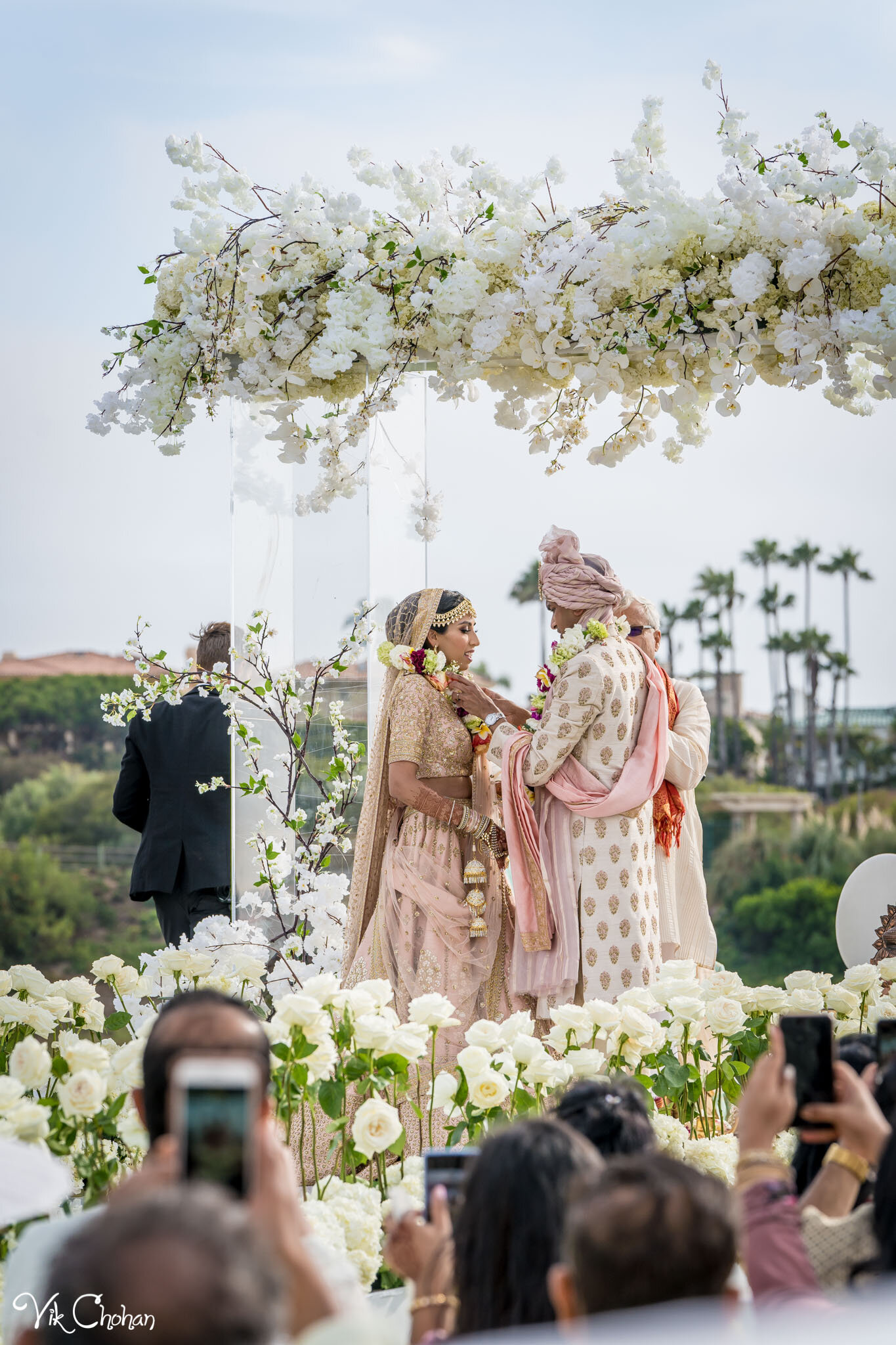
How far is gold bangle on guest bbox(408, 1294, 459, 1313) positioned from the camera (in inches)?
71.7

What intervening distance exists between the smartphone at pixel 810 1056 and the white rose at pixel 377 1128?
0.94m

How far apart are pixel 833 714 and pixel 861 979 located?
25150mm

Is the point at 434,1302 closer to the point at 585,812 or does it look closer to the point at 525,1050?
the point at 525,1050

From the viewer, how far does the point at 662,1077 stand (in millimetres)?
3262

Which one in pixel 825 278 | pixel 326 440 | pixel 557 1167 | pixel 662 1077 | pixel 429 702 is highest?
pixel 825 278

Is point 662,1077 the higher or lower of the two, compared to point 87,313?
lower

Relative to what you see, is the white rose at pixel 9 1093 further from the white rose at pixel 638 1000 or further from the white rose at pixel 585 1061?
the white rose at pixel 638 1000

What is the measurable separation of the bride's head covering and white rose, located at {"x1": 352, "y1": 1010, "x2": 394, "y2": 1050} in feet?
5.31

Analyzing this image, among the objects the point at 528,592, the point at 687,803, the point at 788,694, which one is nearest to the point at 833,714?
the point at 788,694

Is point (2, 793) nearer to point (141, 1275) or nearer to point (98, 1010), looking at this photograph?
point (98, 1010)

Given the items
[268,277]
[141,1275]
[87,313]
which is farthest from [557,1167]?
[87,313]

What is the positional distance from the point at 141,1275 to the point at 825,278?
319 cm

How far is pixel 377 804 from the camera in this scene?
4551 millimetres

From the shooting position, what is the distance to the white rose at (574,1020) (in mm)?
3045
